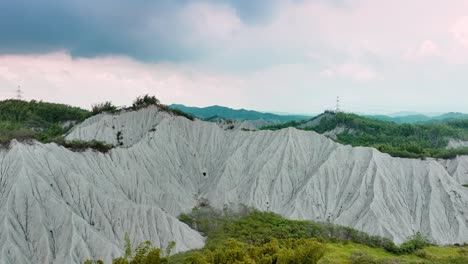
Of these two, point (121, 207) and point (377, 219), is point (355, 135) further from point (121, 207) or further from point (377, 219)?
point (121, 207)

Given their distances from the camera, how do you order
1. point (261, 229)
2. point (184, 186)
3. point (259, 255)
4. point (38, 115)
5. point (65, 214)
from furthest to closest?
point (38, 115), point (184, 186), point (261, 229), point (65, 214), point (259, 255)

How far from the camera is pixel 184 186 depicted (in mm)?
57594

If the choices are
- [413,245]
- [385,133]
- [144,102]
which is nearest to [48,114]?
[144,102]

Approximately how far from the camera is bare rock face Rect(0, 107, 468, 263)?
3806 cm

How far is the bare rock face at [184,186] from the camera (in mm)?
38062

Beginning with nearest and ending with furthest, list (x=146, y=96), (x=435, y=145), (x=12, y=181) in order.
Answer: (x=12, y=181), (x=146, y=96), (x=435, y=145)

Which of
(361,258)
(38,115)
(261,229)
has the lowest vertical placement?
(361,258)

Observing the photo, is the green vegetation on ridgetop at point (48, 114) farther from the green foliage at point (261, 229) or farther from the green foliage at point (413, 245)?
the green foliage at point (413, 245)

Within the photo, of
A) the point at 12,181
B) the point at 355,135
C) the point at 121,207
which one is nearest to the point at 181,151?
the point at 121,207

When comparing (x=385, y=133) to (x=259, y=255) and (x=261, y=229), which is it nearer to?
(x=261, y=229)

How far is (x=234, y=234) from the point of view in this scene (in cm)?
4447

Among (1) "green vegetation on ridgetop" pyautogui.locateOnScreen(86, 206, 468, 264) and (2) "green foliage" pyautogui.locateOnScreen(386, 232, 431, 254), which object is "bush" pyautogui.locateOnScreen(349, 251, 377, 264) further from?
(2) "green foliage" pyautogui.locateOnScreen(386, 232, 431, 254)

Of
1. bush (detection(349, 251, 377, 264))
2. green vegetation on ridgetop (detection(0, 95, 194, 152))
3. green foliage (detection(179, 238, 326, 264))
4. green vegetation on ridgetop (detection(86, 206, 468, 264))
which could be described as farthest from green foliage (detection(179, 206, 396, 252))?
green vegetation on ridgetop (detection(0, 95, 194, 152))

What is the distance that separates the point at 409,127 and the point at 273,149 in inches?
2751
